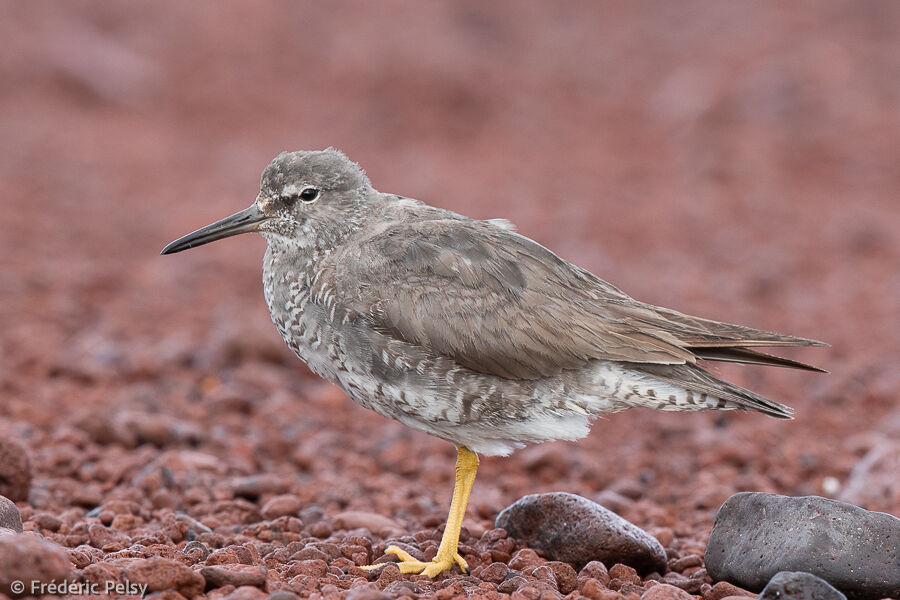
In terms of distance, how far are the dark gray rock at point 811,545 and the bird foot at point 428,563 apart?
1340mm

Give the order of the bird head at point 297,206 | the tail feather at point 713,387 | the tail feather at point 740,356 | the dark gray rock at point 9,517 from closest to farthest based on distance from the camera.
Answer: the dark gray rock at point 9,517 → the tail feather at point 713,387 → the tail feather at point 740,356 → the bird head at point 297,206

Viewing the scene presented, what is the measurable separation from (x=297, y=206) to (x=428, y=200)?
953 centimetres

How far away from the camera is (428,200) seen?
15977mm

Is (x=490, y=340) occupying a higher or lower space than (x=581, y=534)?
higher

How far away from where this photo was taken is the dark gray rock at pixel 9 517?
206 inches

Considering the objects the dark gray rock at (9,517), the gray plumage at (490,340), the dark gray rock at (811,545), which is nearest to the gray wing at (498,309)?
the gray plumage at (490,340)

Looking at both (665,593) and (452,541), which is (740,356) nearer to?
(665,593)

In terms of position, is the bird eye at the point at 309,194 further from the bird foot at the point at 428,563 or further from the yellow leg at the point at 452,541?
the bird foot at the point at 428,563

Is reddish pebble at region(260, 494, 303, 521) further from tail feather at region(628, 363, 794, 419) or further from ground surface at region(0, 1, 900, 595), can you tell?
tail feather at region(628, 363, 794, 419)

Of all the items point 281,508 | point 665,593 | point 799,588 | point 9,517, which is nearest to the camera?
point 799,588

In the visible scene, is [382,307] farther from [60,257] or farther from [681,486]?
[60,257]

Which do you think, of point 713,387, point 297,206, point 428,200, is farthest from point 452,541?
point 428,200

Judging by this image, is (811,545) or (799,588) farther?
(811,545)

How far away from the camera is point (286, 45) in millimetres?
22828
